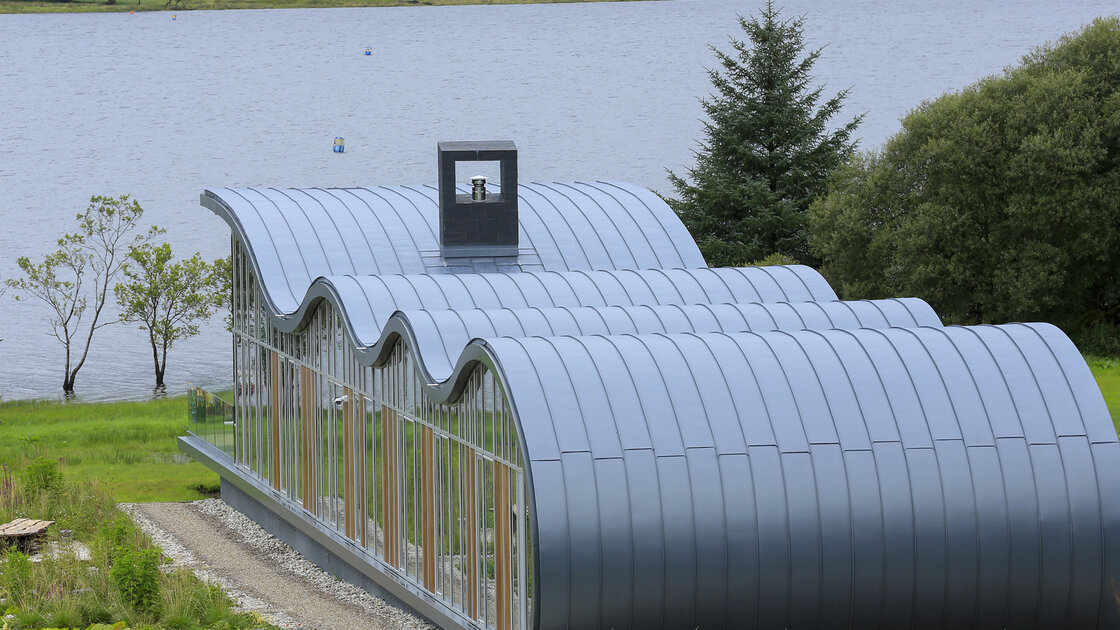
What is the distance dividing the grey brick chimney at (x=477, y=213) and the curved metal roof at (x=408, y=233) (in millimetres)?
265

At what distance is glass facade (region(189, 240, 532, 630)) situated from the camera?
18359mm

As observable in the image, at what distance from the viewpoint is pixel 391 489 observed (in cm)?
2269

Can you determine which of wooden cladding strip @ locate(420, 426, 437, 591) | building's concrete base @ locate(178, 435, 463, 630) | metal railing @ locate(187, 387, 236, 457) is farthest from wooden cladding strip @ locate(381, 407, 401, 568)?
metal railing @ locate(187, 387, 236, 457)

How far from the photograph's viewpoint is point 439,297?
2427cm

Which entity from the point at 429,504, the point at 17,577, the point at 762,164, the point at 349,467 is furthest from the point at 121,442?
the point at 762,164

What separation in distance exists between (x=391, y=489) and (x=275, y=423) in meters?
6.37

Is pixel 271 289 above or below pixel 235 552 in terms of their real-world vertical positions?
above

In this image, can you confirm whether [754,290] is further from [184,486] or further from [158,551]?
[184,486]

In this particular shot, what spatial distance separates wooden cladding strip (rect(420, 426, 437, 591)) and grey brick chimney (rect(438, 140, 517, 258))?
7747 millimetres

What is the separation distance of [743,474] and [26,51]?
555ft

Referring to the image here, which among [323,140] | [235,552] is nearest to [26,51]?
[323,140]

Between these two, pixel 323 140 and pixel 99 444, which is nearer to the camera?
pixel 99 444

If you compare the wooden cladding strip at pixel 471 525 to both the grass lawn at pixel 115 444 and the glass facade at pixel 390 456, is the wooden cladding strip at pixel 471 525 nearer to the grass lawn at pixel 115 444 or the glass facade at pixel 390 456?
the glass facade at pixel 390 456

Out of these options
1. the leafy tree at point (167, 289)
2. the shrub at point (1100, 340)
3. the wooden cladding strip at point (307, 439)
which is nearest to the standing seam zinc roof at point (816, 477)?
the wooden cladding strip at point (307, 439)
